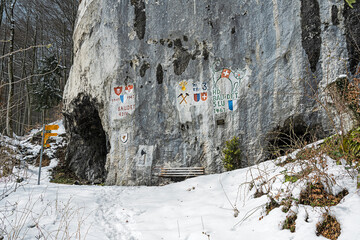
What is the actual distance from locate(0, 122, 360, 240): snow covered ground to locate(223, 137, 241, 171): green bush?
68 centimetres

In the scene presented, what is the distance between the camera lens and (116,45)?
27.4 ft

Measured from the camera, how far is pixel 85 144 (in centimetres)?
1026

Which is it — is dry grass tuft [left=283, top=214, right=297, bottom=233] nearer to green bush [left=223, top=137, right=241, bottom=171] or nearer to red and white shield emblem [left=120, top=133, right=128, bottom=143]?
green bush [left=223, top=137, right=241, bottom=171]

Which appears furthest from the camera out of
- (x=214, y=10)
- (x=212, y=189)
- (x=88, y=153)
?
(x=88, y=153)

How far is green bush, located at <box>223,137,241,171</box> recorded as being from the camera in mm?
6365

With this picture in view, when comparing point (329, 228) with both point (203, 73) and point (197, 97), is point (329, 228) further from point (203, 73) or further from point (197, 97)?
point (203, 73)

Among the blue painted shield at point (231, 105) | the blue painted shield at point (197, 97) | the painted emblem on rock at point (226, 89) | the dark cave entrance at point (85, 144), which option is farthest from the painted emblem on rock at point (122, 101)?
the blue painted shield at point (231, 105)

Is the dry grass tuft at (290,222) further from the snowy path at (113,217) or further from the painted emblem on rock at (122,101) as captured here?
the painted emblem on rock at (122,101)

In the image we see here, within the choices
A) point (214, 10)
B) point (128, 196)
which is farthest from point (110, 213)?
point (214, 10)

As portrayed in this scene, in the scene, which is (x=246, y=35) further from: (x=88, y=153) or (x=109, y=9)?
(x=88, y=153)

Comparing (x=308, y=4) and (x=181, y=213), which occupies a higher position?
(x=308, y=4)

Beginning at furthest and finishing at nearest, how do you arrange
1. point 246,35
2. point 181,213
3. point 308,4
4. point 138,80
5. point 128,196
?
1. point 138,80
2. point 246,35
3. point 308,4
4. point 128,196
5. point 181,213

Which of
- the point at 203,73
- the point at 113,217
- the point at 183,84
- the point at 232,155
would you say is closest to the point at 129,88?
the point at 183,84

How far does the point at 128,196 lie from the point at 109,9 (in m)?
6.94
